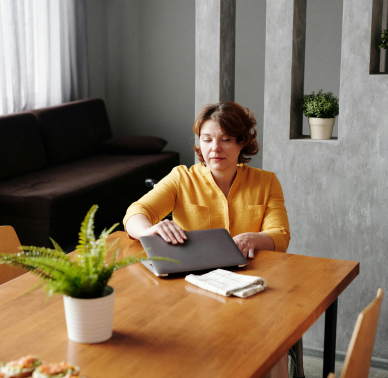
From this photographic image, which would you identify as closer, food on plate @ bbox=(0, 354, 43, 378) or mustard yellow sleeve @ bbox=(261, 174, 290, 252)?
food on plate @ bbox=(0, 354, 43, 378)

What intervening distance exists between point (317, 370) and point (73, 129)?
3.23m

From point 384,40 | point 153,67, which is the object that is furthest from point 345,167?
point 153,67

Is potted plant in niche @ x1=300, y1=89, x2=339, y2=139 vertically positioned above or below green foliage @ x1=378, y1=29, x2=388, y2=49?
below

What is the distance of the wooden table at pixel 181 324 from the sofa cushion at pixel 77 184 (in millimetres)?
2125

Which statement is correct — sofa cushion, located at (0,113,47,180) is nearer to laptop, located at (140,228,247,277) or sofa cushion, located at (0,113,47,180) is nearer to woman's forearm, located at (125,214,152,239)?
woman's forearm, located at (125,214,152,239)

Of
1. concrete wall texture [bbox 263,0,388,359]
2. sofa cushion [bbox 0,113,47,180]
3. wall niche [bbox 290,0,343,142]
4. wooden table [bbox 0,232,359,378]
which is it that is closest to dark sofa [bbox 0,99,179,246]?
sofa cushion [bbox 0,113,47,180]

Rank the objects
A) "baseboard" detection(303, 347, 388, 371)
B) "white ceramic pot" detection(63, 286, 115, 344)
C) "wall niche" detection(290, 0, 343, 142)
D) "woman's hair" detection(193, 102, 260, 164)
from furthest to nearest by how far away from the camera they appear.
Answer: "wall niche" detection(290, 0, 343, 142), "baseboard" detection(303, 347, 388, 371), "woman's hair" detection(193, 102, 260, 164), "white ceramic pot" detection(63, 286, 115, 344)

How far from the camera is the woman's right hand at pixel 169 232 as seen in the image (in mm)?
1550

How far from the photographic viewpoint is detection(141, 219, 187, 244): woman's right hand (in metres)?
1.55

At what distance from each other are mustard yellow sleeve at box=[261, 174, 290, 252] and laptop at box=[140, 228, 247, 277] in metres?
0.27

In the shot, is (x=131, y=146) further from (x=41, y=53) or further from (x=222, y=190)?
(x=222, y=190)

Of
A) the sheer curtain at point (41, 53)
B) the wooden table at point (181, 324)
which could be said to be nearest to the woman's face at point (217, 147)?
the wooden table at point (181, 324)

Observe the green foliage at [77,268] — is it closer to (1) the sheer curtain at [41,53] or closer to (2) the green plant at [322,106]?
(2) the green plant at [322,106]

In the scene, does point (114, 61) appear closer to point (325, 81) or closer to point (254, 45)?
point (254, 45)
